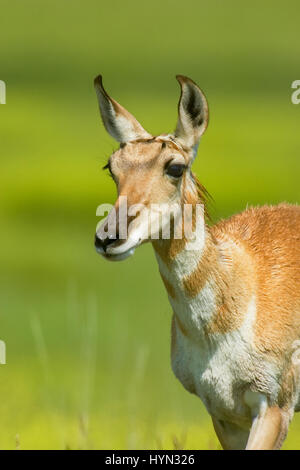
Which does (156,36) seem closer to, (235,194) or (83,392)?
(235,194)

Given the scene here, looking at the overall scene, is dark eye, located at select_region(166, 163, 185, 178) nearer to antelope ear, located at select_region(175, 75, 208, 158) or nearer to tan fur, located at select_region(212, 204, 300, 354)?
antelope ear, located at select_region(175, 75, 208, 158)

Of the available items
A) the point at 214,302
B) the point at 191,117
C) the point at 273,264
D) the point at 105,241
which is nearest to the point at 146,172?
the point at 191,117

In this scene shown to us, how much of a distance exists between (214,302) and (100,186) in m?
15.4

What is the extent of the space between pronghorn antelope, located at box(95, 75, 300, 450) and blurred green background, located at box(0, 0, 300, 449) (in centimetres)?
42

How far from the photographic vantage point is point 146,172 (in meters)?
7.03

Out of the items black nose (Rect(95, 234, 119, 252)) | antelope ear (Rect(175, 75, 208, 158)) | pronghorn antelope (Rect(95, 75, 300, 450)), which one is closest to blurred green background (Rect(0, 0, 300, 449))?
pronghorn antelope (Rect(95, 75, 300, 450))

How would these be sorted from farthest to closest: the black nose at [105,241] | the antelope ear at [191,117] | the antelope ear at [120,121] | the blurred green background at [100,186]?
1. the blurred green background at [100,186]
2. the antelope ear at [120,121]
3. the antelope ear at [191,117]
4. the black nose at [105,241]

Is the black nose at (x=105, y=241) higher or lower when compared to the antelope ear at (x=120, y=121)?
lower

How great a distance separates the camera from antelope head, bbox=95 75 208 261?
671cm

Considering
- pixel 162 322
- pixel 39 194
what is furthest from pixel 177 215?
pixel 39 194

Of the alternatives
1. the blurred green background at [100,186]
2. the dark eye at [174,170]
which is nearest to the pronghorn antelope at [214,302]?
the dark eye at [174,170]

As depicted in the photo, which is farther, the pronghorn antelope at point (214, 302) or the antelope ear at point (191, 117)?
the antelope ear at point (191, 117)

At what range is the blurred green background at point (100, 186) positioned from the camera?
13.4 metres

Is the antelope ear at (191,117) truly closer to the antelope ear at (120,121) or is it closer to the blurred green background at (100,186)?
the antelope ear at (120,121)
